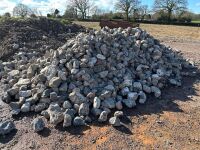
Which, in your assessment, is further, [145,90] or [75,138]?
[145,90]

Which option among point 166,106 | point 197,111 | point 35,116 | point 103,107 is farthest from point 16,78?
point 197,111

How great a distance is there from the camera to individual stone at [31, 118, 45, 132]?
5352mm

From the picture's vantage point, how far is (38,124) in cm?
539

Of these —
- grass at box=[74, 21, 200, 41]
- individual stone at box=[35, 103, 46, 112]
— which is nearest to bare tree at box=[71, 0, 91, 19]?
grass at box=[74, 21, 200, 41]

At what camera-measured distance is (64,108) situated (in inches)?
227

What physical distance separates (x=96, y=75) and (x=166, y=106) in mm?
1681

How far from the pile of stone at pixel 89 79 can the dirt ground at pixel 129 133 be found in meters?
0.17

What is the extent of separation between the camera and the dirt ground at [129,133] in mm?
5004

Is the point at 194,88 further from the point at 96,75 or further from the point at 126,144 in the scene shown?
the point at 126,144

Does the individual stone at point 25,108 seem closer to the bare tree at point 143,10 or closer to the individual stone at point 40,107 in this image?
the individual stone at point 40,107

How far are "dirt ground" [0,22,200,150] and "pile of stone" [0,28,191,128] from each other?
0.17 meters

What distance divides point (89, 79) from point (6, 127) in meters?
1.96

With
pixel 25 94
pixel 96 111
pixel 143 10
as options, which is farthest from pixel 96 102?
pixel 143 10

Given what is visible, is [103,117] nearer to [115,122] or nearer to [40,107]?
[115,122]
